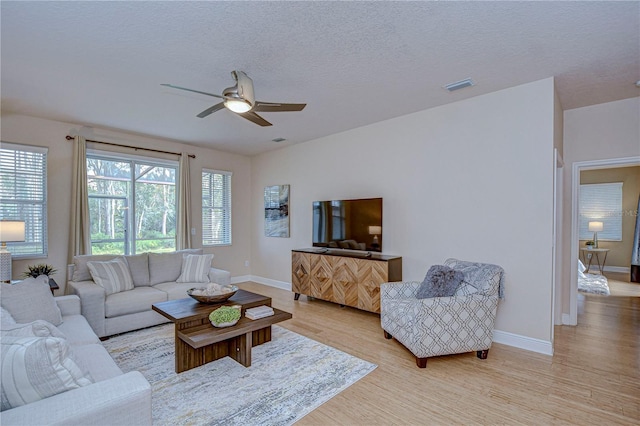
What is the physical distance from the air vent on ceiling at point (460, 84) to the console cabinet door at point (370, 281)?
87.6 inches

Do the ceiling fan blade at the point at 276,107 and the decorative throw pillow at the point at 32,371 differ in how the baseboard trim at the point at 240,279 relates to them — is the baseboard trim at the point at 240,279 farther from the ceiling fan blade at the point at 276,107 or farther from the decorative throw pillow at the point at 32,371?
the decorative throw pillow at the point at 32,371

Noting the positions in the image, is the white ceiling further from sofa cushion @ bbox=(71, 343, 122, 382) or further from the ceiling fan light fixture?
sofa cushion @ bbox=(71, 343, 122, 382)

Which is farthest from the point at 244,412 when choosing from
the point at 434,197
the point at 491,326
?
the point at 434,197

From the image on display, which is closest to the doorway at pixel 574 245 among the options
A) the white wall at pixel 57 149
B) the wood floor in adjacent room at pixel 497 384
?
the wood floor in adjacent room at pixel 497 384

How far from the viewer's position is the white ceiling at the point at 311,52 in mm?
2092

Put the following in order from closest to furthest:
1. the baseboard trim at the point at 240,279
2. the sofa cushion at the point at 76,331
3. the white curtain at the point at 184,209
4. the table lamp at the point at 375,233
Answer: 1. the sofa cushion at the point at 76,331
2. the table lamp at the point at 375,233
3. the white curtain at the point at 184,209
4. the baseboard trim at the point at 240,279

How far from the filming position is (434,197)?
3980mm

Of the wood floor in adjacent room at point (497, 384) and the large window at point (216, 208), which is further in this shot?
the large window at point (216, 208)

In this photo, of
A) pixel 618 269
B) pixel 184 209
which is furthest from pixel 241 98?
pixel 618 269

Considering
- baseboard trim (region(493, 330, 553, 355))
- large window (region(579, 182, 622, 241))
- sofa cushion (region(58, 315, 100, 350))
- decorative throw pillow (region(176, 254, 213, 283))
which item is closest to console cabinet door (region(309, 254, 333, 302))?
decorative throw pillow (region(176, 254, 213, 283))

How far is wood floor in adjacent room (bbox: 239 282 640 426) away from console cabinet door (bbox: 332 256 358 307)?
1.99 feet

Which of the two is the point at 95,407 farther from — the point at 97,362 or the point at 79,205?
the point at 79,205

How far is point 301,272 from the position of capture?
202 inches

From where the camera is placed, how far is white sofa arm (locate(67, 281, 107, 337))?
332cm
